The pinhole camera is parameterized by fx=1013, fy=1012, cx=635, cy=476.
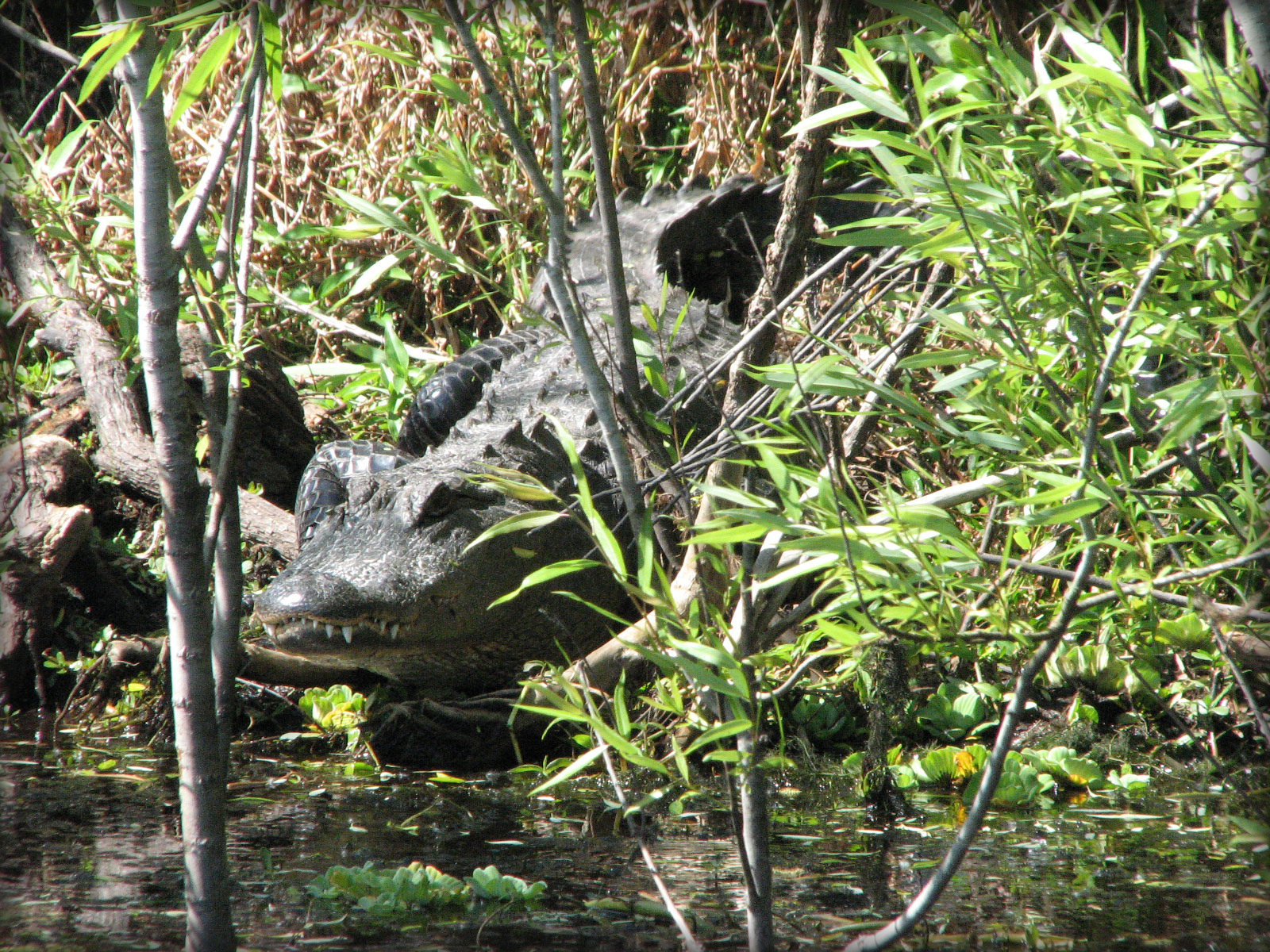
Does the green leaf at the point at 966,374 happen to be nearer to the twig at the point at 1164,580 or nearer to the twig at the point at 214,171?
the twig at the point at 1164,580

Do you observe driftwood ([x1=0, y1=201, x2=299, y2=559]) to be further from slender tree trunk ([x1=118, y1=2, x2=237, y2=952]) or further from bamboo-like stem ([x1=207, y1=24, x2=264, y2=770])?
slender tree trunk ([x1=118, y1=2, x2=237, y2=952])

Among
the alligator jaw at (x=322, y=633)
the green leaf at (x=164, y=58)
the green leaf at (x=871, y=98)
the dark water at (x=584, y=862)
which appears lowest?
the dark water at (x=584, y=862)

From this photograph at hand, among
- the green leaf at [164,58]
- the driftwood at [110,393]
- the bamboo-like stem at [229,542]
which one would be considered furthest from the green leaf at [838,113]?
the driftwood at [110,393]

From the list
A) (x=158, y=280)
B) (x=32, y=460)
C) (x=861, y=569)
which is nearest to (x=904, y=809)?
(x=861, y=569)

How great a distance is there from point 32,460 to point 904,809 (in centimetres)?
316

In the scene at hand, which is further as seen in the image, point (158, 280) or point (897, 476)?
point (897, 476)

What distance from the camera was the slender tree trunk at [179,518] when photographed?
1.37m

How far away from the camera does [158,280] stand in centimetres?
137

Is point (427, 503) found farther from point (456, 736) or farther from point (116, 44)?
point (116, 44)

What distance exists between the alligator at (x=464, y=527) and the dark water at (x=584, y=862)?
430mm

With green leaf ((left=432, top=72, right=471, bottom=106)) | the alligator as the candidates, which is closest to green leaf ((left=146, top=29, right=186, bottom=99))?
green leaf ((left=432, top=72, right=471, bottom=106))

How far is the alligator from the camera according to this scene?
276 centimetres

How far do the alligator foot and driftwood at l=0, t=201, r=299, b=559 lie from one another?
117cm

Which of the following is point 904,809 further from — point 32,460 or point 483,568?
point 32,460
